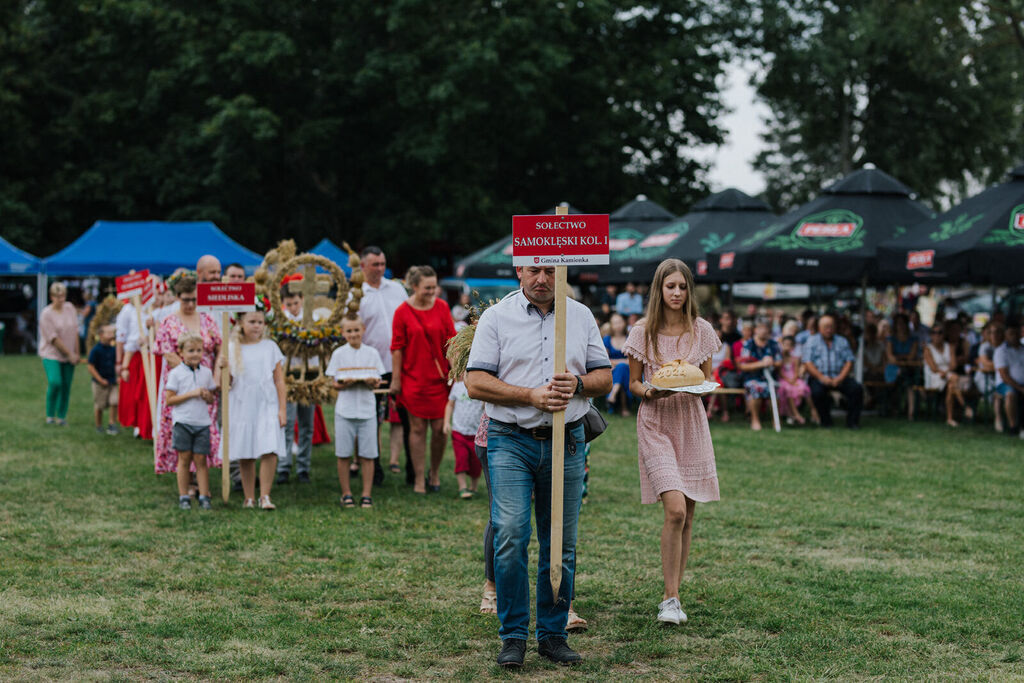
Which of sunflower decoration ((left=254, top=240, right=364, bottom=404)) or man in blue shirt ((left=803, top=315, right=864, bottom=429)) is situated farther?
man in blue shirt ((left=803, top=315, right=864, bottom=429))

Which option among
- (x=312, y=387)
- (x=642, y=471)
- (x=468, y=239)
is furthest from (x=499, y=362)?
(x=468, y=239)

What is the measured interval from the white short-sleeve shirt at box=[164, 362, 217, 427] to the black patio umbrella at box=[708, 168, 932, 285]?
28.4 feet

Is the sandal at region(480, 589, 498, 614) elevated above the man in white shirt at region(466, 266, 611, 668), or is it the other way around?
the man in white shirt at region(466, 266, 611, 668)

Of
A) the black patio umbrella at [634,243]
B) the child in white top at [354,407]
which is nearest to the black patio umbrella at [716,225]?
the black patio umbrella at [634,243]

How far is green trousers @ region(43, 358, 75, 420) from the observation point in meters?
14.6

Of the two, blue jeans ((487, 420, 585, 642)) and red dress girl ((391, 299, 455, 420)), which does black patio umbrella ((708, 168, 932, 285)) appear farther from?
blue jeans ((487, 420, 585, 642))

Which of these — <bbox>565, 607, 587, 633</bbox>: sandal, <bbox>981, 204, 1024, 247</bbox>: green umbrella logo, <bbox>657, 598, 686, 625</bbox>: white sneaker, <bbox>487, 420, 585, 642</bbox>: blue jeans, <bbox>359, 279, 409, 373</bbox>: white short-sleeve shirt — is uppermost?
<bbox>981, 204, 1024, 247</bbox>: green umbrella logo

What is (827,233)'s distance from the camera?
51.2ft

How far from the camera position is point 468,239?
3256 centimetres

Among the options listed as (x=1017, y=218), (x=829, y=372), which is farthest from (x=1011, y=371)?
(x=829, y=372)

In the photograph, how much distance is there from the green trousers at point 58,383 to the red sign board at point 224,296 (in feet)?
21.6

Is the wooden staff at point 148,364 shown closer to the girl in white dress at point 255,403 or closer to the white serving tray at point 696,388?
the girl in white dress at point 255,403

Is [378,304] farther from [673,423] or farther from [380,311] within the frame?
[673,423]

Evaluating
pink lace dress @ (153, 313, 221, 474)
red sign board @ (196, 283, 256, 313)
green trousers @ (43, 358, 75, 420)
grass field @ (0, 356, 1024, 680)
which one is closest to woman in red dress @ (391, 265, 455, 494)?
Answer: grass field @ (0, 356, 1024, 680)
